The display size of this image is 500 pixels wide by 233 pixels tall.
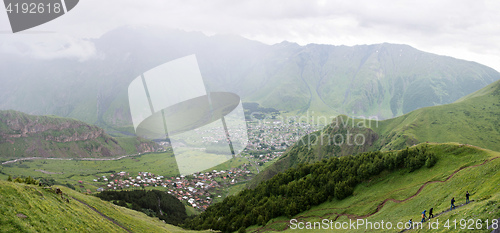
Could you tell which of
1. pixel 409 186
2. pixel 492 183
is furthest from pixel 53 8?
pixel 409 186

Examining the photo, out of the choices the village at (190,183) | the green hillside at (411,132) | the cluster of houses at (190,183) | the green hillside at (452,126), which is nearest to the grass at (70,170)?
→ the village at (190,183)

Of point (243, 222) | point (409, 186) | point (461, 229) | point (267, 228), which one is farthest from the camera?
point (243, 222)

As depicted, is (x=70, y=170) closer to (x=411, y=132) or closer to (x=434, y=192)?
(x=434, y=192)

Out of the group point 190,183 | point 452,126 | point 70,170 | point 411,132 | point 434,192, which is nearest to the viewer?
point 434,192

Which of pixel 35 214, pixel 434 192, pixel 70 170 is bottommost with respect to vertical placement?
pixel 70 170

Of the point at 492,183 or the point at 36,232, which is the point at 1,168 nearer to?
the point at 36,232

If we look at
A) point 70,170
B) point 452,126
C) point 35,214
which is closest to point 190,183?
point 70,170

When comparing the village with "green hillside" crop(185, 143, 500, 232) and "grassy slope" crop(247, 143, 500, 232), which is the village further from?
"grassy slope" crop(247, 143, 500, 232)
